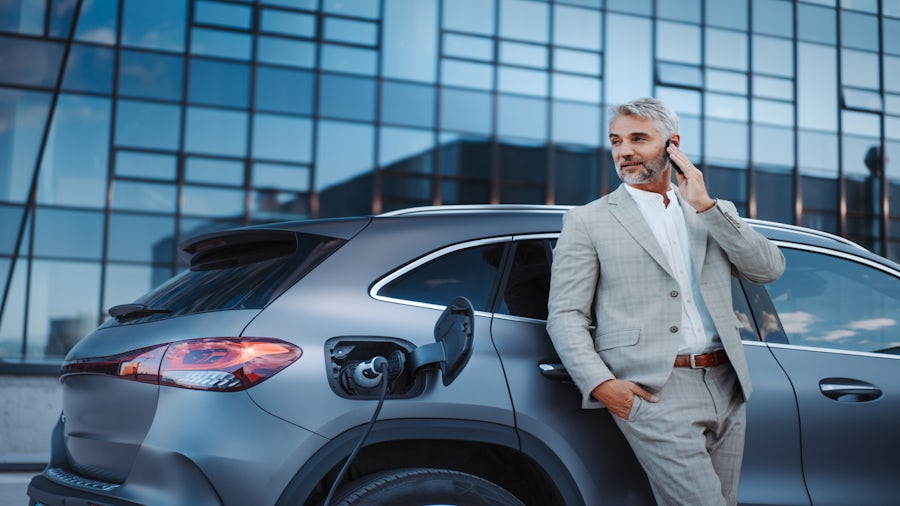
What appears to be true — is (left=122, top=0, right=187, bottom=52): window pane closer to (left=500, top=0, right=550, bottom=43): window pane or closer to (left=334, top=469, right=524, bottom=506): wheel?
(left=500, top=0, right=550, bottom=43): window pane

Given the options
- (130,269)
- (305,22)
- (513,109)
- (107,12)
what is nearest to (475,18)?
(513,109)

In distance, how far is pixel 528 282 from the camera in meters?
3.04

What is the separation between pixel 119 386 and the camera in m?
2.69

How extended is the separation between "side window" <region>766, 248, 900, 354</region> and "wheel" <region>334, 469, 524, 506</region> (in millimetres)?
1398

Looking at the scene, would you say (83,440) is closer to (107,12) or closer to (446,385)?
(446,385)

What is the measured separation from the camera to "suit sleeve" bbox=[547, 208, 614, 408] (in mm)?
2689

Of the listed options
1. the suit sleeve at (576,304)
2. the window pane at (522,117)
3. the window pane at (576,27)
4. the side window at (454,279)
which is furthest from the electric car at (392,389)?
the window pane at (576,27)

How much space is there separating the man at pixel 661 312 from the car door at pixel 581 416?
11 centimetres

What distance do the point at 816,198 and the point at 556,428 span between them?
70.2 ft

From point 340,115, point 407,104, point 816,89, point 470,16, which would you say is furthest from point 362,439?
point 816,89

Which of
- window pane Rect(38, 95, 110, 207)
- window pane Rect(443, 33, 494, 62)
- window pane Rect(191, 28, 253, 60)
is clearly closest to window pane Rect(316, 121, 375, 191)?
window pane Rect(191, 28, 253, 60)

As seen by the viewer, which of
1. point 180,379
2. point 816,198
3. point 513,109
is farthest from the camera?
point 816,198

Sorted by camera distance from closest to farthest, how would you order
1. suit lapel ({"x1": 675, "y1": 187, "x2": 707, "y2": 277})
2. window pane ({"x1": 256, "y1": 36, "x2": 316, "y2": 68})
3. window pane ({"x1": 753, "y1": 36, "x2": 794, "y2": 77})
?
suit lapel ({"x1": 675, "y1": 187, "x2": 707, "y2": 277}) < window pane ({"x1": 256, "y1": 36, "x2": 316, "y2": 68}) < window pane ({"x1": 753, "y1": 36, "x2": 794, "y2": 77})

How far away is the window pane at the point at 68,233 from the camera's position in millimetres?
16891
